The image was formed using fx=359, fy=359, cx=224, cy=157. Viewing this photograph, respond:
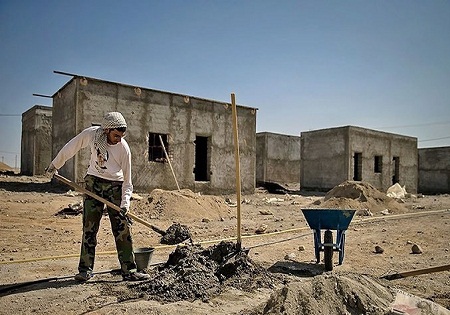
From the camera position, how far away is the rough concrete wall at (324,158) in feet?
68.3

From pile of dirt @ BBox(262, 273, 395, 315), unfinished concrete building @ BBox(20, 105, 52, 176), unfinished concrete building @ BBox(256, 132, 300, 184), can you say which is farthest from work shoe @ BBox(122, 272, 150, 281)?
A: unfinished concrete building @ BBox(256, 132, 300, 184)

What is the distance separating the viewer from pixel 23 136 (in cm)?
2486

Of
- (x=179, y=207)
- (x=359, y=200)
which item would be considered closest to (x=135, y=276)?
(x=179, y=207)

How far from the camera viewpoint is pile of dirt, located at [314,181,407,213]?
38.6ft

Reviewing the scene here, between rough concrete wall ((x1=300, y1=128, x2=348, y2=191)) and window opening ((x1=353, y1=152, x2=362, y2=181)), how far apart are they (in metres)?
1.34

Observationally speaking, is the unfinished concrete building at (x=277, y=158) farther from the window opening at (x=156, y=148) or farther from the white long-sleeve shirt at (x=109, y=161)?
the white long-sleeve shirt at (x=109, y=161)

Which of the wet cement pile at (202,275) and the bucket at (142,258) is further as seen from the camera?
the bucket at (142,258)

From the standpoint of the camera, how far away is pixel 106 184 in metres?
3.93

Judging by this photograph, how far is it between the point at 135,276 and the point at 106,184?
1034mm

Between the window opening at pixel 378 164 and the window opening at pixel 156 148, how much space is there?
14472mm

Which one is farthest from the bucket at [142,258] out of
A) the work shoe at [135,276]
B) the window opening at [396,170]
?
the window opening at [396,170]

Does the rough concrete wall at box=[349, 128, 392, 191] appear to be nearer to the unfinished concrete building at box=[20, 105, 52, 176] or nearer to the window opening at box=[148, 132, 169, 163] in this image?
the window opening at box=[148, 132, 169, 163]

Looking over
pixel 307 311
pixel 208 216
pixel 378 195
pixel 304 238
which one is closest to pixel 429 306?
pixel 307 311

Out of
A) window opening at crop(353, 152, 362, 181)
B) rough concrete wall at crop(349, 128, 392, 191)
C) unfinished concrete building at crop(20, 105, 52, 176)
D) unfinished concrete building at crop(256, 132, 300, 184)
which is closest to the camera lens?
rough concrete wall at crop(349, 128, 392, 191)
